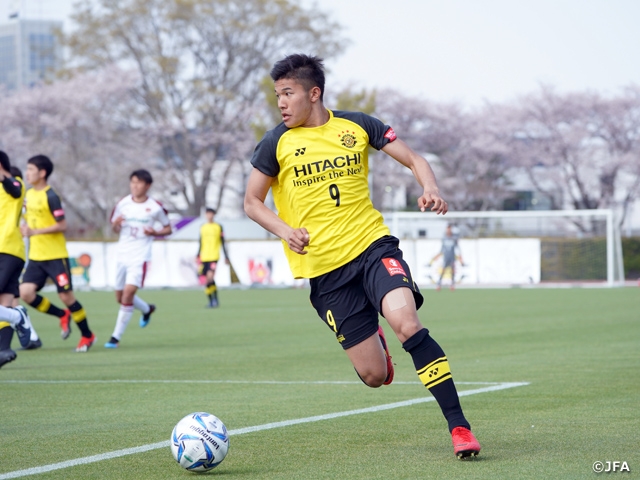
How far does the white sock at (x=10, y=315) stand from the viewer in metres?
9.06

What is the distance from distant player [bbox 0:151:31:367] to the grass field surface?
1.53ft

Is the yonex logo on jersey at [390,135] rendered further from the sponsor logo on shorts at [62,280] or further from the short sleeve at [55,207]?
the sponsor logo on shorts at [62,280]

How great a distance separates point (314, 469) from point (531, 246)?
3218cm

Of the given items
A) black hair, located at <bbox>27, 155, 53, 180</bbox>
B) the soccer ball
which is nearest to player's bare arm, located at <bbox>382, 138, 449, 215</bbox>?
the soccer ball

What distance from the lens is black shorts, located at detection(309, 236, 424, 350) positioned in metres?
5.62

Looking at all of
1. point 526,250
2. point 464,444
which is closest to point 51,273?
point 464,444

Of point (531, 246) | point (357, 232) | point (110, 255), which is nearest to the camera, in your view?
point (357, 232)

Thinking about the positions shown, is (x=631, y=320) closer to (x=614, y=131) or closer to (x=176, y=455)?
(x=176, y=455)

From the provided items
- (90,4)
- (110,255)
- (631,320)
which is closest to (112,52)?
(90,4)

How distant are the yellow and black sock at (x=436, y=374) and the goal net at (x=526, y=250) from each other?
2847 cm

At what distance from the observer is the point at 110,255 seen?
3850cm

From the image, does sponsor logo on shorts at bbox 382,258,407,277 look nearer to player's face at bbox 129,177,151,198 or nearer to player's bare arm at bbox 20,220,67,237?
player's bare arm at bbox 20,220,67,237

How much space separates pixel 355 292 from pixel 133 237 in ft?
25.0

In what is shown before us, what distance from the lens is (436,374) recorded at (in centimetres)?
523
